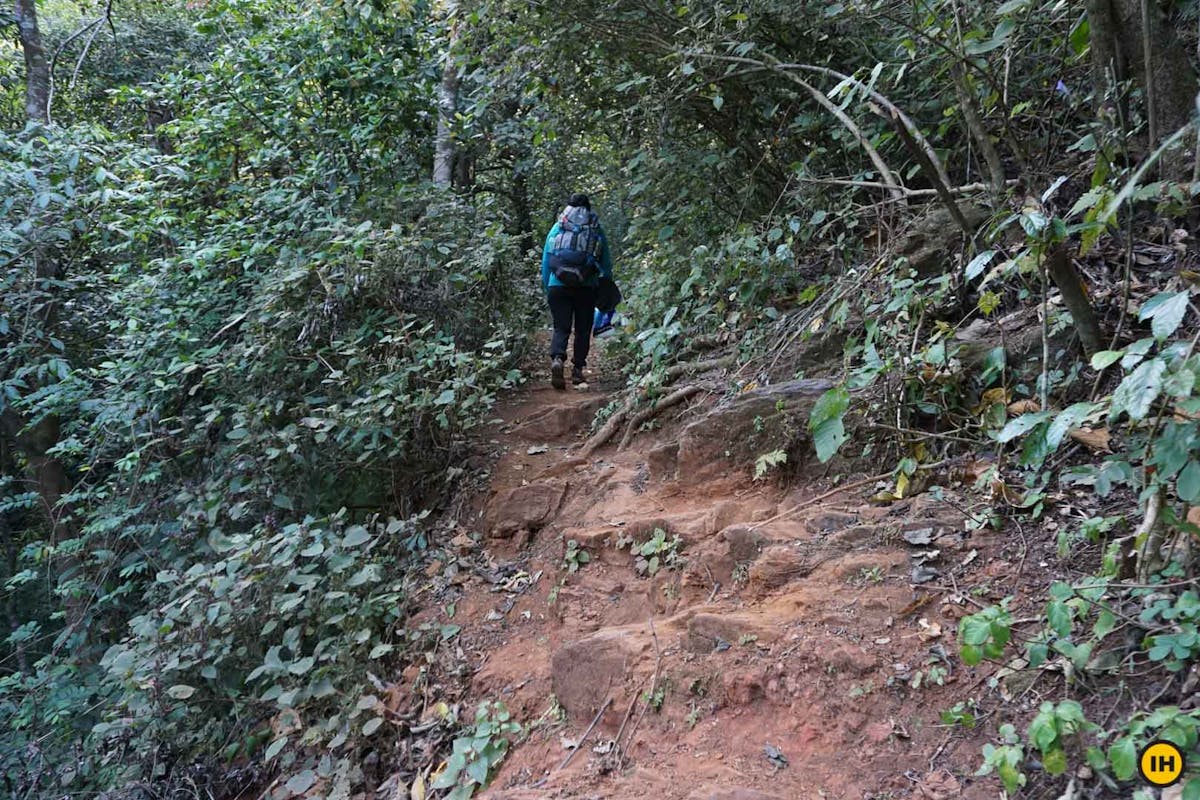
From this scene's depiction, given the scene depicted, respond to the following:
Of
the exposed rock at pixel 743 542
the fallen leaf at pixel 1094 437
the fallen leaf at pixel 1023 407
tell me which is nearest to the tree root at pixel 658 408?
the exposed rock at pixel 743 542

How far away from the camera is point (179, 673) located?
4395mm

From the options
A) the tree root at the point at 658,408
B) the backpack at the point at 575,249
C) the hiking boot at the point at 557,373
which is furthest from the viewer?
the hiking boot at the point at 557,373

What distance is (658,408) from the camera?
526 cm

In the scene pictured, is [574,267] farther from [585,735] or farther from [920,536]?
[585,735]

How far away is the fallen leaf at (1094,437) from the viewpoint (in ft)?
9.52

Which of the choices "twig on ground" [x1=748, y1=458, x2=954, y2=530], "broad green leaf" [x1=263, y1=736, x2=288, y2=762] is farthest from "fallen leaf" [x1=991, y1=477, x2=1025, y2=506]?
"broad green leaf" [x1=263, y1=736, x2=288, y2=762]

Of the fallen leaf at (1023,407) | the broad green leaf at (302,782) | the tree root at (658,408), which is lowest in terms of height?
the broad green leaf at (302,782)

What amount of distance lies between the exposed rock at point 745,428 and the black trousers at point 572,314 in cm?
235

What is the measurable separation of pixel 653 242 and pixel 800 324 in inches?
123

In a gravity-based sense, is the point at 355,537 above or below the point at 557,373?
below

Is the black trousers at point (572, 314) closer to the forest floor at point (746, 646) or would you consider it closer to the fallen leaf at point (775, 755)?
the forest floor at point (746, 646)

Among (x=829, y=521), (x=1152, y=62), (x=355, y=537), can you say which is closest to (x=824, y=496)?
(x=829, y=521)

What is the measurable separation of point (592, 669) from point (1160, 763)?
205 cm

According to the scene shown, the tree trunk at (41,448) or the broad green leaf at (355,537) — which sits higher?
the tree trunk at (41,448)
